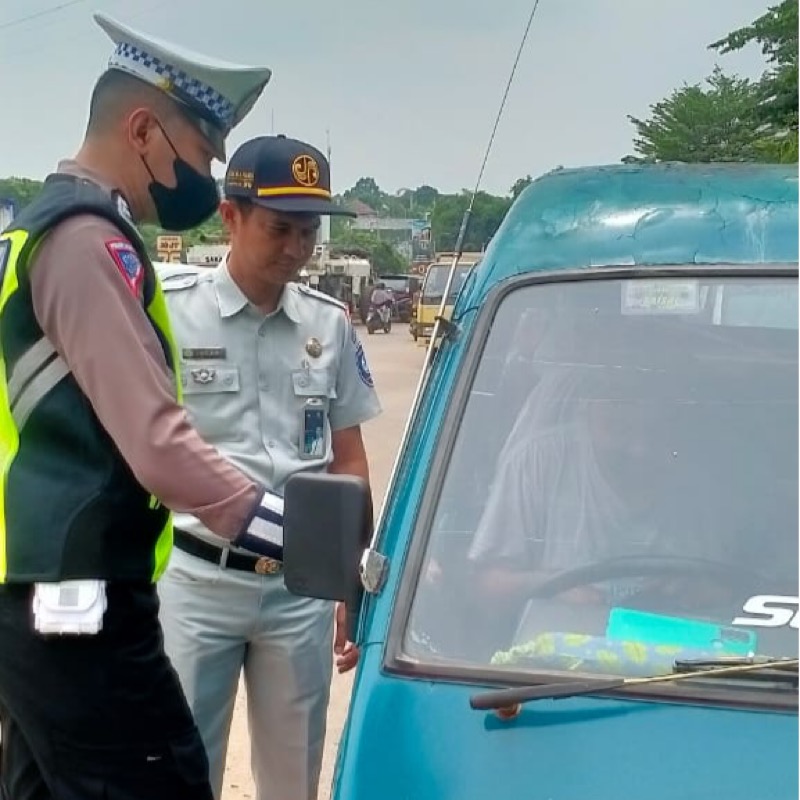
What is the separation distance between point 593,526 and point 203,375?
1.24 metres

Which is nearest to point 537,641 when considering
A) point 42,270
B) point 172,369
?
point 172,369

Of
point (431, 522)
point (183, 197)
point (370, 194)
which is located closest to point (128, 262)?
point (183, 197)

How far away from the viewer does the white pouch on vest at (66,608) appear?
7.01ft

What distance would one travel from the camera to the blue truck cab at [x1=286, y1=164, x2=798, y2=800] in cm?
173

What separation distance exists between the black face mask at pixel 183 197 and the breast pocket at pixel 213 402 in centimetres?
53

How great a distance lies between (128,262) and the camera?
7.06 feet

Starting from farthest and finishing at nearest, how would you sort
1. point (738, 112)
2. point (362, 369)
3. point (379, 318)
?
point (379, 318)
point (738, 112)
point (362, 369)

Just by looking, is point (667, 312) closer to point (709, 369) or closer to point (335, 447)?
point (709, 369)

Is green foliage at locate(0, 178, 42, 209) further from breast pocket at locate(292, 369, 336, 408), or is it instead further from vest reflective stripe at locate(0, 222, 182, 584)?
breast pocket at locate(292, 369, 336, 408)

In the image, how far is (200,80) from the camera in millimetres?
2355

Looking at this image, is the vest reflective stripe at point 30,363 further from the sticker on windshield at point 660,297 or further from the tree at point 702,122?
the tree at point 702,122

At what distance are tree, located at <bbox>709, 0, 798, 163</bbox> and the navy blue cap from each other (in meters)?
14.8

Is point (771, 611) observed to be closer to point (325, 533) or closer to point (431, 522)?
point (431, 522)

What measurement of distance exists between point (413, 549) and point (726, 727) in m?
0.57
